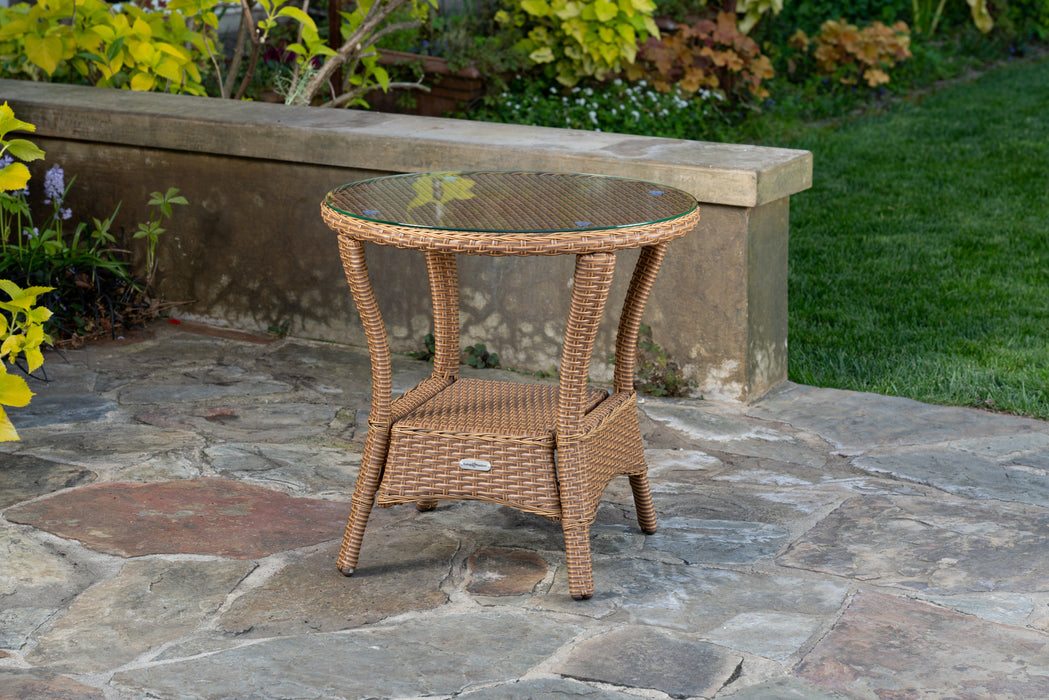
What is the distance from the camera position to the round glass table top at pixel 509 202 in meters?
2.67

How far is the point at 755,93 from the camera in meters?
8.47

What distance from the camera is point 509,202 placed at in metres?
2.92

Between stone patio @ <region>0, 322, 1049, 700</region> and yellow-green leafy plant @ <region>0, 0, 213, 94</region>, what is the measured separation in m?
1.73

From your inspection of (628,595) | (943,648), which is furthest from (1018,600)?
(628,595)

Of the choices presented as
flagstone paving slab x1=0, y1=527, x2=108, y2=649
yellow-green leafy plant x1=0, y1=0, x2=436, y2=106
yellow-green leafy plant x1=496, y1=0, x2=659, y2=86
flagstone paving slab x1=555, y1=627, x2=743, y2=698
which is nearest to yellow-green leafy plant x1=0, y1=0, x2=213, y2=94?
yellow-green leafy plant x1=0, y1=0, x2=436, y2=106

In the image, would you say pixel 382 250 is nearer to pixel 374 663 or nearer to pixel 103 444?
pixel 103 444

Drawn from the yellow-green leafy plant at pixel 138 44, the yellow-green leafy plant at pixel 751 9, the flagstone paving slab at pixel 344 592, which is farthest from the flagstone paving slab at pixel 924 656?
the yellow-green leafy plant at pixel 751 9

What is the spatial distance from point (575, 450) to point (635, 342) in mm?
471

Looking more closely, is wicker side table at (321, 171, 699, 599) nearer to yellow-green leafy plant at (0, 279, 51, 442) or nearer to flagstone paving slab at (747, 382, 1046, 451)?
yellow-green leafy plant at (0, 279, 51, 442)

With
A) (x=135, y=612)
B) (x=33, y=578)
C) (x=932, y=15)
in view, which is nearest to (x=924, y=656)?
(x=135, y=612)

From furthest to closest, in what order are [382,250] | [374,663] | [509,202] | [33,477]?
1. [382,250]
2. [33,477]
3. [509,202]
4. [374,663]

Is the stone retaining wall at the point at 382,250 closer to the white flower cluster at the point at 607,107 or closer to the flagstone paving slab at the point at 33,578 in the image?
the flagstone paving slab at the point at 33,578

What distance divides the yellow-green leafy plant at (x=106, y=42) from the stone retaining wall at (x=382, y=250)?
180 millimetres

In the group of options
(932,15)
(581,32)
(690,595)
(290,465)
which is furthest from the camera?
(932,15)
